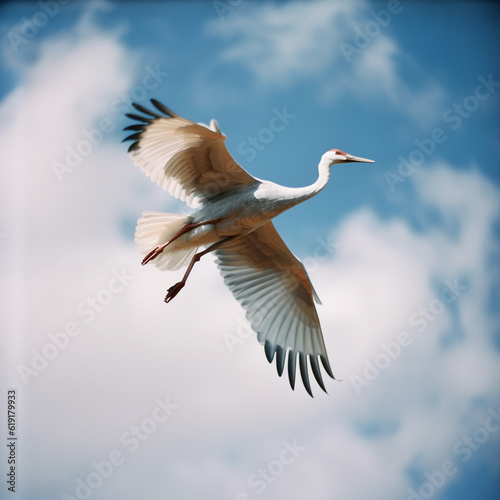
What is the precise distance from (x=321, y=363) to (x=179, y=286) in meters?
1.71

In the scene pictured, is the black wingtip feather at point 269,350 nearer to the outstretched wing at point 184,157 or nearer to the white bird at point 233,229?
the white bird at point 233,229

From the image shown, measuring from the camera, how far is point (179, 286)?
6691 millimetres

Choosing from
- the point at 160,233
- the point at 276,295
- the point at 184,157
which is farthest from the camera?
the point at 276,295

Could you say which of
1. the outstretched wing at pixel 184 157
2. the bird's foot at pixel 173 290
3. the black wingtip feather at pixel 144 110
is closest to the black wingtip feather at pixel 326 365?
the bird's foot at pixel 173 290

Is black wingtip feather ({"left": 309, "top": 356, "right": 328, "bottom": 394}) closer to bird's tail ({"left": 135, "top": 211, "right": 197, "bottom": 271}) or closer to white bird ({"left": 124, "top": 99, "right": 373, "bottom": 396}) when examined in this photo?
white bird ({"left": 124, "top": 99, "right": 373, "bottom": 396})

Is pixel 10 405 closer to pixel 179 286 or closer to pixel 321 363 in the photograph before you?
pixel 179 286

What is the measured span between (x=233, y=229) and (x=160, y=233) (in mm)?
703

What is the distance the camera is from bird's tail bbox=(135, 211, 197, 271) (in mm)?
6805

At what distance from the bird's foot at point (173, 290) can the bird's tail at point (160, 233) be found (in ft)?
1.22

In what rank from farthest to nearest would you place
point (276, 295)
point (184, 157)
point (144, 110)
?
point (276, 295), point (184, 157), point (144, 110)

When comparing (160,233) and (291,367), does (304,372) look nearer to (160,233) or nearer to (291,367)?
(291,367)

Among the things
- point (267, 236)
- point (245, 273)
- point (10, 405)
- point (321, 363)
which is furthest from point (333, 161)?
point (10, 405)

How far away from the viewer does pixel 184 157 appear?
6602 mm

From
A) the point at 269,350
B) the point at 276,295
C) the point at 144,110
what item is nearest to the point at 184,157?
the point at 144,110
